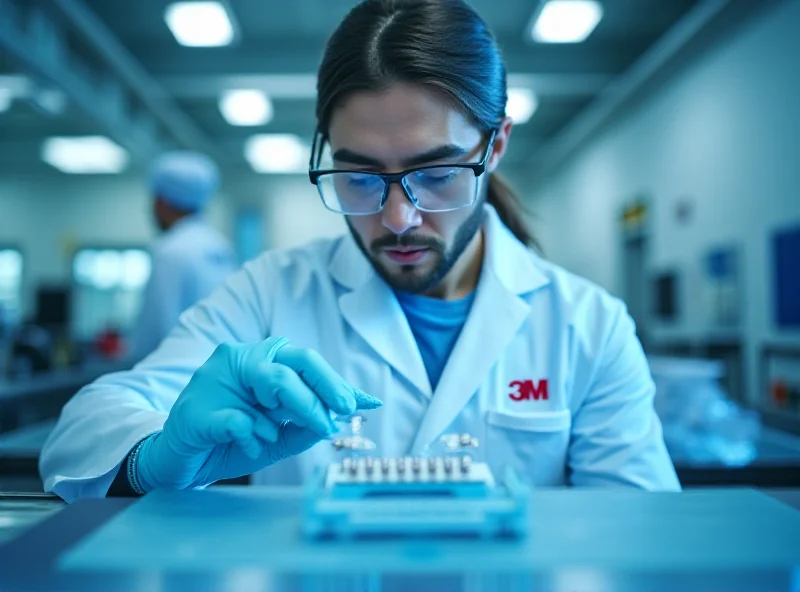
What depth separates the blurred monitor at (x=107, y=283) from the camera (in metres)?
8.62

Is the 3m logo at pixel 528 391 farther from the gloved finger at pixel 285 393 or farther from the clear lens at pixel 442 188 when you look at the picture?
the gloved finger at pixel 285 393

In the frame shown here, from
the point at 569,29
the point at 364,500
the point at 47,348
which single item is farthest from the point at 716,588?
the point at 47,348

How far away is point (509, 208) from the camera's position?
1494 millimetres

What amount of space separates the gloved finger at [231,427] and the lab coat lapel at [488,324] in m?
0.42

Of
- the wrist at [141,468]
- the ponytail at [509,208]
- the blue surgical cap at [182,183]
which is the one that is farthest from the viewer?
the blue surgical cap at [182,183]

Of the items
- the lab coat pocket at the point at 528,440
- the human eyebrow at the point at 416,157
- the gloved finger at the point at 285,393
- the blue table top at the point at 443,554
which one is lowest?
the lab coat pocket at the point at 528,440

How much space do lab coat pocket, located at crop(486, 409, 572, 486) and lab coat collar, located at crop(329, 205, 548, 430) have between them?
79mm

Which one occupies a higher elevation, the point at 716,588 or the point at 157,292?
the point at 157,292

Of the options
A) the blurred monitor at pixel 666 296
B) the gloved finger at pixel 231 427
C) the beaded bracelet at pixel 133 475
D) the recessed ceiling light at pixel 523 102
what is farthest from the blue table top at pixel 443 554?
the recessed ceiling light at pixel 523 102

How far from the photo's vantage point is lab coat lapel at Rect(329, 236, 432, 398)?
120cm

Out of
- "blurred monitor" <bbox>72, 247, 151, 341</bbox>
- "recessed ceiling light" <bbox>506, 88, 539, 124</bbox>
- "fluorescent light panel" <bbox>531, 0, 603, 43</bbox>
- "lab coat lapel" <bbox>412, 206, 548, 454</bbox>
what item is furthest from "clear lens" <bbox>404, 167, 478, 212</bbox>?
"blurred monitor" <bbox>72, 247, 151, 341</bbox>

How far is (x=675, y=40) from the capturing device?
449 centimetres

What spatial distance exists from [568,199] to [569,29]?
3.63 meters

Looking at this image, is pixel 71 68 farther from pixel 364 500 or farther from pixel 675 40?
pixel 364 500
